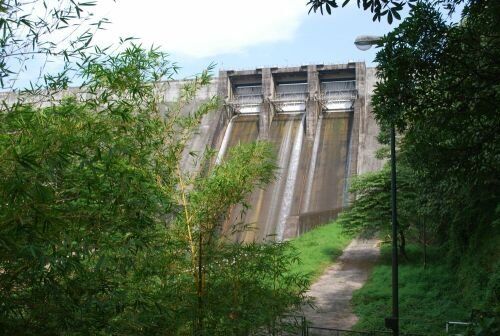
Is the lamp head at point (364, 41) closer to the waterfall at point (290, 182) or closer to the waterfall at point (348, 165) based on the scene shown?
the waterfall at point (290, 182)

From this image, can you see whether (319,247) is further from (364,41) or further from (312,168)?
(364,41)

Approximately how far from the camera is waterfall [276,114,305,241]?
30.2 m

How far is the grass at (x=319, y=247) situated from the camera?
76.6 ft

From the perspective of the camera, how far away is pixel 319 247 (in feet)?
85.4

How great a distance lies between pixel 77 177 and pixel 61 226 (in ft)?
2.78

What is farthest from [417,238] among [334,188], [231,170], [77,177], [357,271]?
[77,177]

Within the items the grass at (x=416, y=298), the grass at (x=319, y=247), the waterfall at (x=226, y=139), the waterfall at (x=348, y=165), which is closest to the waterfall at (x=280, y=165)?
the grass at (x=319, y=247)

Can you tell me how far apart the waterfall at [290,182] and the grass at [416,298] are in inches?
326

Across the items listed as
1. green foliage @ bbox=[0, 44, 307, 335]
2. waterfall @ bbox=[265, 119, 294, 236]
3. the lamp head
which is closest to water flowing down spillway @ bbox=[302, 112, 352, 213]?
waterfall @ bbox=[265, 119, 294, 236]

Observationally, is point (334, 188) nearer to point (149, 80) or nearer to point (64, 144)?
point (149, 80)

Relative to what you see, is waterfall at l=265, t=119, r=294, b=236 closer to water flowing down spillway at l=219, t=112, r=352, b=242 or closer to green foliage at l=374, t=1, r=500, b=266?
water flowing down spillway at l=219, t=112, r=352, b=242

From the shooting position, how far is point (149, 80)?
7.40 m

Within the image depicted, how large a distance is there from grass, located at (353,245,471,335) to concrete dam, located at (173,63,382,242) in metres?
8.50

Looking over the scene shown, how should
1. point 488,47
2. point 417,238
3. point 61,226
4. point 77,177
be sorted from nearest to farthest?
point 61,226
point 77,177
point 488,47
point 417,238
